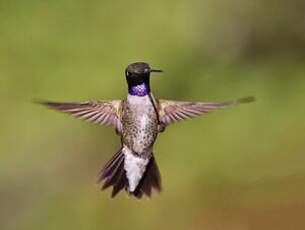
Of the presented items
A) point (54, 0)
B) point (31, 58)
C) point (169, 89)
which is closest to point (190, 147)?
point (169, 89)

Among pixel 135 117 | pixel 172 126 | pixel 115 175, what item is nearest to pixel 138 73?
pixel 135 117

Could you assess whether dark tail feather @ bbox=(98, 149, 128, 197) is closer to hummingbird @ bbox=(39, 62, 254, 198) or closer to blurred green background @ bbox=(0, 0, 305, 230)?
hummingbird @ bbox=(39, 62, 254, 198)

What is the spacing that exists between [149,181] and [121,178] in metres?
0.08

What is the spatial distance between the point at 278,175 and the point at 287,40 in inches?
42.9

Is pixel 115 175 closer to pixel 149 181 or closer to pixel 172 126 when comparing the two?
pixel 149 181

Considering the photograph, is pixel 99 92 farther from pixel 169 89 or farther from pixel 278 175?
pixel 278 175

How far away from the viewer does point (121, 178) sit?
2.29m

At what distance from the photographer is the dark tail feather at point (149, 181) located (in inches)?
89.7

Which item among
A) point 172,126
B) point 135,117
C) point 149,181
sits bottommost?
point 149,181

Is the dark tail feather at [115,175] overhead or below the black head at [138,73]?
below

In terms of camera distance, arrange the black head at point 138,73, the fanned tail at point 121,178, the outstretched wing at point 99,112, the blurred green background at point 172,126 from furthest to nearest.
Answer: the blurred green background at point 172,126, the fanned tail at point 121,178, the outstretched wing at point 99,112, the black head at point 138,73

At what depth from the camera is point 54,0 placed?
20.1 feet

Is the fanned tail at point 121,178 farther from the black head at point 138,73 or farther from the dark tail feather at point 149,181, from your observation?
the black head at point 138,73

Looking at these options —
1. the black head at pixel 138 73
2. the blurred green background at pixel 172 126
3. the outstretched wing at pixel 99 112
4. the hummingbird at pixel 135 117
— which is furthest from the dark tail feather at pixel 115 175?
the blurred green background at pixel 172 126
